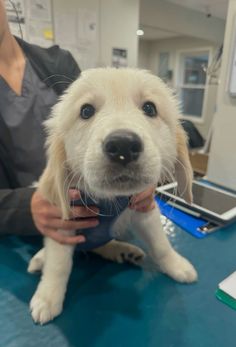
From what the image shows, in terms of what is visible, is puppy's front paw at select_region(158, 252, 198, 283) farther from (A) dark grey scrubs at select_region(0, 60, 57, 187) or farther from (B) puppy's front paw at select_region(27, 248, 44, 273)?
(A) dark grey scrubs at select_region(0, 60, 57, 187)

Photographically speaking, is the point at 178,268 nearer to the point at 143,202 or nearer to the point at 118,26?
the point at 143,202

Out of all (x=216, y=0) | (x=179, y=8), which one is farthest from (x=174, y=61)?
(x=216, y=0)

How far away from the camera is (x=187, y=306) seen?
575mm

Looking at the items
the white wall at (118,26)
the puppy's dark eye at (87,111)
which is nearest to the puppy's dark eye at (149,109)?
the puppy's dark eye at (87,111)

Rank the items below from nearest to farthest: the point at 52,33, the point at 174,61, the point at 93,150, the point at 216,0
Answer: the point at 93,150 < the point at 52,33 < the point at 216,0 < the point at 174,61

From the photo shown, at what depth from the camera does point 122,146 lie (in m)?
0.43

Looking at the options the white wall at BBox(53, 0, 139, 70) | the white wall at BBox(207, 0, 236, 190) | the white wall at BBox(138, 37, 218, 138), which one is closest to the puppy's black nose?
the white wall at BBox(207, 0, 236, 190)

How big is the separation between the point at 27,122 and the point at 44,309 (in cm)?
58

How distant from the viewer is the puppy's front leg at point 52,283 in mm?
547

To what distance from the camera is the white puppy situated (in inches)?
18.6

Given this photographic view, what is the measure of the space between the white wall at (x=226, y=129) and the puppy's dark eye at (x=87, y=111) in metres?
0.83

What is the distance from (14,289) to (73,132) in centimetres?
37

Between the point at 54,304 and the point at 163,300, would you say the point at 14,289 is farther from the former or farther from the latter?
the point at 163,300

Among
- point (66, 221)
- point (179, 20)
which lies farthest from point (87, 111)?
point (179, 20)
